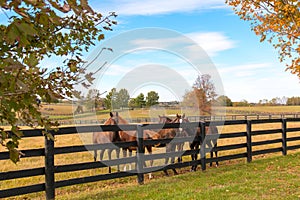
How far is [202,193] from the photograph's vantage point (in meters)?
6.09

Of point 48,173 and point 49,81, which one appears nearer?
point 49,81

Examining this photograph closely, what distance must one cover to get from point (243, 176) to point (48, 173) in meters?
4.44

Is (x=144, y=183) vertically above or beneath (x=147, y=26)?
beneath

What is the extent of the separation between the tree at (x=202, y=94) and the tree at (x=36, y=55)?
917 cm

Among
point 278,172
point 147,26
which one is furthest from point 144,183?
point 147,26

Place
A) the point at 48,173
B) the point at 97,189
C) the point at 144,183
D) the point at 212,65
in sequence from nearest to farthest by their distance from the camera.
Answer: the point at 48,173 → the point at 97,189 → the point at 144,183 → the point at 212,65

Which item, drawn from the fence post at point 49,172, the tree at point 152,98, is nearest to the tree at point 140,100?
the tree at point 152,98

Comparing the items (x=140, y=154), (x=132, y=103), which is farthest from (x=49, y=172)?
(x=132, y=103)

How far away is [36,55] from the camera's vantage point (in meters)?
2.25

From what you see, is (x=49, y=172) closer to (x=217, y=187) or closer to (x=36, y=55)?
(x=217, y=187)

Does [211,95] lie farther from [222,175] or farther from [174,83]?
[222,175]

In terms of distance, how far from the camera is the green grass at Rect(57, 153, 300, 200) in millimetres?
6020

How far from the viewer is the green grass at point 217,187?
6.02 meters

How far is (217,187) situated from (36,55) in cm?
528
